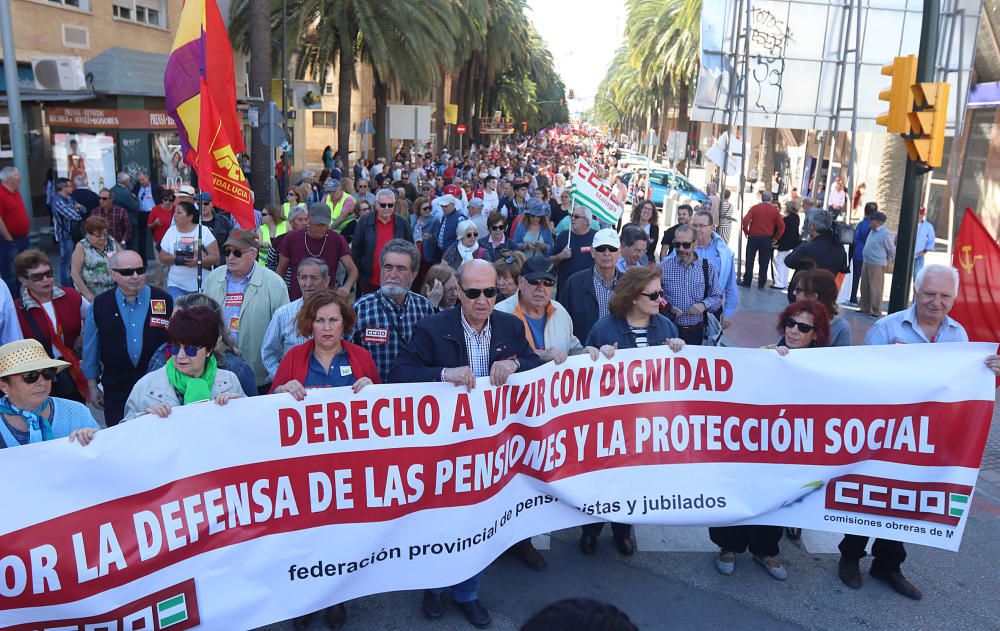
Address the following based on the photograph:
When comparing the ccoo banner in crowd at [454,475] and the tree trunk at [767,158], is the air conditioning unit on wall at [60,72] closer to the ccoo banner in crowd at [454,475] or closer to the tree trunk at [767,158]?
the ccoo banner in crowd at [454,475]

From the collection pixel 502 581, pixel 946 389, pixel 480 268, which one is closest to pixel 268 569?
pixel 502 581

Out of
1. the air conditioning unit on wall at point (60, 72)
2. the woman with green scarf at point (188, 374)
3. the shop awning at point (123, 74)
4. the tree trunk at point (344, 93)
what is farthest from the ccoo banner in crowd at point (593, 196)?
the tree trunk at point (344, 93)

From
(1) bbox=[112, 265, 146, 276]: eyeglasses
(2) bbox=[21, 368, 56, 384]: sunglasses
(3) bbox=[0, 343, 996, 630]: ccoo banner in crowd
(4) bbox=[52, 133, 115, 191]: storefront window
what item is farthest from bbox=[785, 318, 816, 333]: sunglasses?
(4) bbox=[52, 133, 115, 191]: storefront window

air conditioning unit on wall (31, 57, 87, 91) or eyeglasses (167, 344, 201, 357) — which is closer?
eyeglasses (167, 344, 201, 357)

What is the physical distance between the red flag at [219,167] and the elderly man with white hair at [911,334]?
463cm

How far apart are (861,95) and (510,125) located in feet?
168

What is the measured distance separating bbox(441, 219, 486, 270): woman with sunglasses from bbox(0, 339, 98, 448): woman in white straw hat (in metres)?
5.79

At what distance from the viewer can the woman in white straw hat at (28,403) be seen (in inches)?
142

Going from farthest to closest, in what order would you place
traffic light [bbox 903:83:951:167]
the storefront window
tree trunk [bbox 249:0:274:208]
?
tree trunk [bbox 249:0:274:208] < the storefront window < traffic light [bbox 903:83:951:167]

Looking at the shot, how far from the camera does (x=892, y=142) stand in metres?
23.2

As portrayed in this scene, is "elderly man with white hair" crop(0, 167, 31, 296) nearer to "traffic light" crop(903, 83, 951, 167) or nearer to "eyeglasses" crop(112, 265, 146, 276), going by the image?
"eyeglasses" crop(112, 265, 146, 276)

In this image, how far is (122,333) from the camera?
5.33m

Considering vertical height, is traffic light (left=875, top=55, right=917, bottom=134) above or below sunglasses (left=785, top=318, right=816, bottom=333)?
above

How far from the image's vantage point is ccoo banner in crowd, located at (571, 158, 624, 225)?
9758 millimetres
